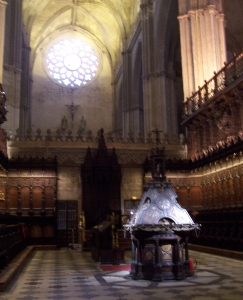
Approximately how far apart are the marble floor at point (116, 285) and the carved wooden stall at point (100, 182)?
8248 millimetres

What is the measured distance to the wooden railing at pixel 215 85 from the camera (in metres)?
13.5

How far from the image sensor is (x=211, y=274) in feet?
24.8

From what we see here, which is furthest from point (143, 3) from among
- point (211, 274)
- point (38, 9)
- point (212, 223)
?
point (211, 274)

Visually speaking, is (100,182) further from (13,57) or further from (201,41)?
(13,57)

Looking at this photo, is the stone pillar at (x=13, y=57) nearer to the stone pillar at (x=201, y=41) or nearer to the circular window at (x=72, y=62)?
the stone pillar at (x=201, y=41)

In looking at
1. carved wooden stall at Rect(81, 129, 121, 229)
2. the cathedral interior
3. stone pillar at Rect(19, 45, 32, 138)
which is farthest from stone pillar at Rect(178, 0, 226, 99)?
stone pillar at Rect(19, 45, 32, 138)

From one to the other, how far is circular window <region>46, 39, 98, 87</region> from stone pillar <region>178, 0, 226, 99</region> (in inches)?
798

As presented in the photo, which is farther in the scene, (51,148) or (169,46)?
(169,46)

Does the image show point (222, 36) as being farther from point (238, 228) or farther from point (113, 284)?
point (113, 284)

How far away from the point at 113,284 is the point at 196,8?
15890mm

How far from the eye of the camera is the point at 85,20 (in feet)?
127

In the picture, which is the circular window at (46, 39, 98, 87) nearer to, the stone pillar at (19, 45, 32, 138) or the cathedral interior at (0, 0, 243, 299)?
the cathedral interior at (0, 0, 243, 299)

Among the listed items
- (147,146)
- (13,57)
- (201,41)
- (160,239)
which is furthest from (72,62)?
(160,239)

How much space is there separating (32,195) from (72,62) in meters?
24.6
